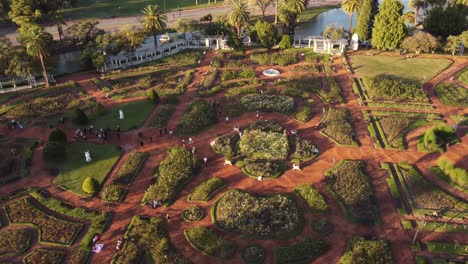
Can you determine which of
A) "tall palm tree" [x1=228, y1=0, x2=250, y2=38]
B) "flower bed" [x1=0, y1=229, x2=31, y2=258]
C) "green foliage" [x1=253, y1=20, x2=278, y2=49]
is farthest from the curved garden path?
"tall palm tree" [x1=228, y1=0, x2=250, y2=38]

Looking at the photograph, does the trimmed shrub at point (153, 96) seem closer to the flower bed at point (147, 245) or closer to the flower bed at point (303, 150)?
the flower bed at point (303, 150)

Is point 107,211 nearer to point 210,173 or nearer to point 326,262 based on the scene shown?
point 210,173

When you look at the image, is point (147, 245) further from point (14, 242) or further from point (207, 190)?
point (14, 242)

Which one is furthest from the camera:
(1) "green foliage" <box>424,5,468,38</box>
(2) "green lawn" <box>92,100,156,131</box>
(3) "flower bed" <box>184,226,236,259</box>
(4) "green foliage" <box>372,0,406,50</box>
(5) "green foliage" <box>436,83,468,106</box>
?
(1) "green foliage" <box>424,5,468,38</box>

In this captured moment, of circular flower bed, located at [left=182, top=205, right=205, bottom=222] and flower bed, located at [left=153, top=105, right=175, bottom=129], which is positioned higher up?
flower bed, located at [left=153, top=105, right=175, bottom=129]

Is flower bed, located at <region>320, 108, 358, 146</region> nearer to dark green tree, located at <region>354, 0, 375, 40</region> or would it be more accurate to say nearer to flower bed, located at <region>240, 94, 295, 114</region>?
flower bed, located at <region>240, 94, 295, 114</region>

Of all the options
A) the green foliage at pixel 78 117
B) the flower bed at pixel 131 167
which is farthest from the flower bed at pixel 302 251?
the green foliage at pixel 78 117
